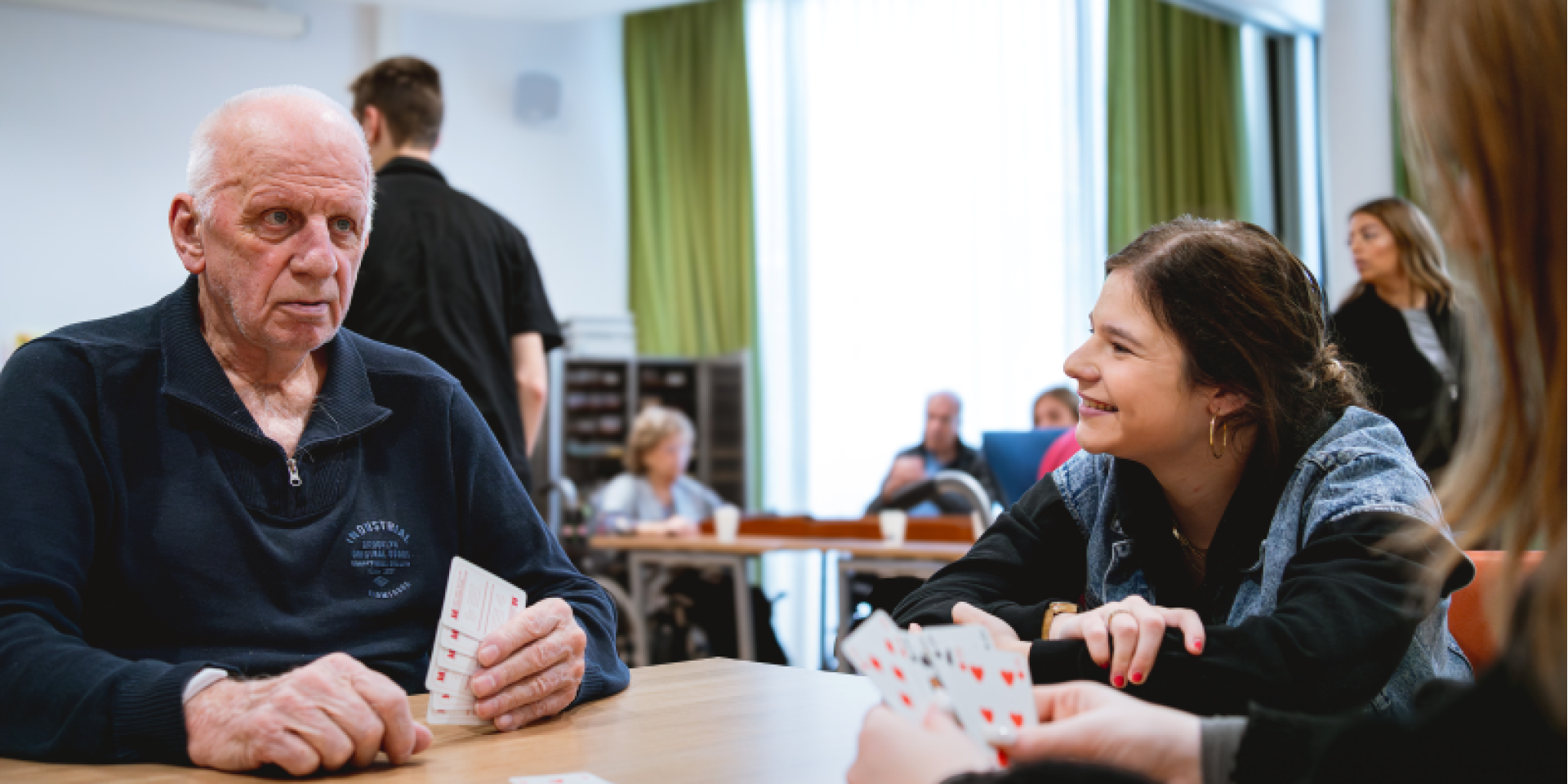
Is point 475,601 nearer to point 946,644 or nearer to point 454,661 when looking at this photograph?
point 454,661

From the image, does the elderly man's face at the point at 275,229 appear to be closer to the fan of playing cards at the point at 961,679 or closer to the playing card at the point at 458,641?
the playing card at the point at 458,641

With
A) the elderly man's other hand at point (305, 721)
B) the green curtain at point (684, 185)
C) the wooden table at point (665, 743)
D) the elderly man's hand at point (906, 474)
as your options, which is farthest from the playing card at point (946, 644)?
the green curtain at point (684, 185)

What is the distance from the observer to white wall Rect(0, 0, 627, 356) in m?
6.60

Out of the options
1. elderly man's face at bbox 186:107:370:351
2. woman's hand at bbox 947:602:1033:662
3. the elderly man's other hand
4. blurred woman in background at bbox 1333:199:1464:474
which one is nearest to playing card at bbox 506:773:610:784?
the elderly man's other hand

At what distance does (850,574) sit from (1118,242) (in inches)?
98.7

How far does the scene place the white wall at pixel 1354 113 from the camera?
246 inches

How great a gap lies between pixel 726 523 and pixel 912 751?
14.9ft

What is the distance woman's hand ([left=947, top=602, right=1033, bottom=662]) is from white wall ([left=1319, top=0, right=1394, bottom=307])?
533 cm

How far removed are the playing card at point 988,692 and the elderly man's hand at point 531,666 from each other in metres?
0.49

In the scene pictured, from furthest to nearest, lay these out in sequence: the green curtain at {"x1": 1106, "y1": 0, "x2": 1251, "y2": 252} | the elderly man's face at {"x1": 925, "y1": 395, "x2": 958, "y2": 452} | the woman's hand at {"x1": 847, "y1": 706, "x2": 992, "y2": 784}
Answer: the green curtain at {"x1": 1106, "y1": 0, "x2": 1251, "y2": 252}, the elderly man's face at {"x1": 925, "y1": 395, "x2": 958, "y2": 452}, the woman's hand at {"x1": 847, "y1": 706, "x2": 992, "y2": 784}

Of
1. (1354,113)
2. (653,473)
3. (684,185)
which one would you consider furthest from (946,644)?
(684,185)

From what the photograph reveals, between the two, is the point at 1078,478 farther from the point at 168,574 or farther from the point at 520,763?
the point at 168,574

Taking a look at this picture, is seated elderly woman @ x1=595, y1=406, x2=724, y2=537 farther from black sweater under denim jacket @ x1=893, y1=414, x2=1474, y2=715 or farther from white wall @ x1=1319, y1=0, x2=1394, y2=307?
black sweater under denim jacket @ x1=893, y1=414, x2=1474, y2=715

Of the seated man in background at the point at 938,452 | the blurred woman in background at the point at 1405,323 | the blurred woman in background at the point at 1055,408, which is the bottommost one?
the seated man in background at the point at 938,452
